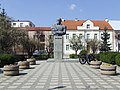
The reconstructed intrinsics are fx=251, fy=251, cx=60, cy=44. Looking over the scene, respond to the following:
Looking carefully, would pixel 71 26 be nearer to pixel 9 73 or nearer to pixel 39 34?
pixel 39 34

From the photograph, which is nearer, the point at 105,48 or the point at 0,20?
the point at 0,20

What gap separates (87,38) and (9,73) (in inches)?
2098

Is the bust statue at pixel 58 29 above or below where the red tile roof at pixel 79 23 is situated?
below

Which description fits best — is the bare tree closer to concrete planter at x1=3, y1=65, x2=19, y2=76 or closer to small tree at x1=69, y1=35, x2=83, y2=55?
small tree at x1=69, y1=35, x2=83, y2=55

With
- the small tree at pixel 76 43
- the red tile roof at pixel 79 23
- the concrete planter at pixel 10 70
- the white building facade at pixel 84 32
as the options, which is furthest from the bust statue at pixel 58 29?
the red tile roof at pixel 79 23

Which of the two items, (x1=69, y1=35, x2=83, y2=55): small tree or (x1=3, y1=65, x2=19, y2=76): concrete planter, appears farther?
(x1=69, y1=35, x2=83, y2=55): small tree

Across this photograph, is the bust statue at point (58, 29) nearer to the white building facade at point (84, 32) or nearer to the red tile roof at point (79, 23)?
the white building facade at point (84, 32)

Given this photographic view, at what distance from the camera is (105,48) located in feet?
185

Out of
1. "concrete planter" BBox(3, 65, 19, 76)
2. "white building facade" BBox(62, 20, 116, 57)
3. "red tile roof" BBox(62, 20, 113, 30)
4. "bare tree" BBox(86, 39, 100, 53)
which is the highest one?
"red tile roof" BBox(62, 20, 113, 30)

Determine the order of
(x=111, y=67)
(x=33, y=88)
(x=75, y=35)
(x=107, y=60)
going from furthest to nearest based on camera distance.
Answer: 1. (x=75, y=35)
2. (x=107, y=60)
3. (x=111, y=67)
4. (x=33, y=88)

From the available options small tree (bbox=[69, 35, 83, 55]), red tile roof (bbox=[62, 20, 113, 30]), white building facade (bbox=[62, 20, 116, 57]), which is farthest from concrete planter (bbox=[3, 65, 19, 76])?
red tile roof (bbox=[62, 20, 113, 30])

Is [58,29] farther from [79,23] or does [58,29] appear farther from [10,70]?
[79,23]

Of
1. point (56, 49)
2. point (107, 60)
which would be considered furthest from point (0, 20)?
point (107, 60)

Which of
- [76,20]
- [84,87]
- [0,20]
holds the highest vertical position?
[76,20]
